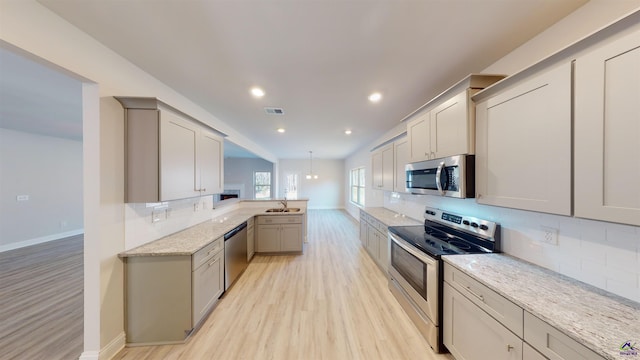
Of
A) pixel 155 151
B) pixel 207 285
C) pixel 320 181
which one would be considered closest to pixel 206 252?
pixel 207 285

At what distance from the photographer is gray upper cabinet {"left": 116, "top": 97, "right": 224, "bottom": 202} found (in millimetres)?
1931

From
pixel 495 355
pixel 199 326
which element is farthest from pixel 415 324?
pixel 199 326

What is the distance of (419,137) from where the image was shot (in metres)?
2.49

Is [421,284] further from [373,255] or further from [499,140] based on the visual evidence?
[373,255]

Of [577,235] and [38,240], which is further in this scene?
[38,240]

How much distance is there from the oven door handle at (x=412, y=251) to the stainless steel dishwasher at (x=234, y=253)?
2272 mm

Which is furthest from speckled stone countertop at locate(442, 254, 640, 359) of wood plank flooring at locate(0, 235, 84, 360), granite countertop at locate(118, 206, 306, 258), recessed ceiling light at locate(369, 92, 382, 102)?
wood plank flooring at locate(0, 235, 84, 360)

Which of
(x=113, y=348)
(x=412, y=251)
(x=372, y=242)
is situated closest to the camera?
(x=113, y=348)

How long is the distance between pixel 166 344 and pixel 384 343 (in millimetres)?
2129

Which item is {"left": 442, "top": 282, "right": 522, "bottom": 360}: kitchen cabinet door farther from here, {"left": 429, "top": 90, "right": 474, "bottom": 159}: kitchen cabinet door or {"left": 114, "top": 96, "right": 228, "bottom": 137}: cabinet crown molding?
{"left": 114, "top": 96, "right": 228, "bottom": 137}: cabinet crown molding

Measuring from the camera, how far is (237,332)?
2.13 meters

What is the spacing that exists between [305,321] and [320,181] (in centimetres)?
825

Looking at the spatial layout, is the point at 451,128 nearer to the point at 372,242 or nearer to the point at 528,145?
the point at 528,145

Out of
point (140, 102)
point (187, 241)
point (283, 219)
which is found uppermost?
point (140, 102)
